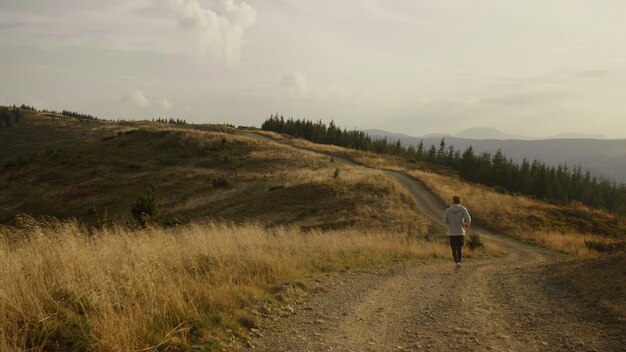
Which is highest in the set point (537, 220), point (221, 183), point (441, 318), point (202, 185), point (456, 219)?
point (456, 219)

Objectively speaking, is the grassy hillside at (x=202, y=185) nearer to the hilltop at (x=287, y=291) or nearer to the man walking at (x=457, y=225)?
the hilltop at (x=287, y=291)

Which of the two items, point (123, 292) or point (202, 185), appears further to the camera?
point (202, 185)

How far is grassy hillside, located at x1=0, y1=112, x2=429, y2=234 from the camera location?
30.4 meters

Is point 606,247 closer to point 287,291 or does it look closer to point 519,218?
point 519,218

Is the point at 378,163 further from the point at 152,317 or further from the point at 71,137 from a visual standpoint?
the point at 71,137

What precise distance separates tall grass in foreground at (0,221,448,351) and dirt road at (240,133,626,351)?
1049 mm

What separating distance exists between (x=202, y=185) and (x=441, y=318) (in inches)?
1541

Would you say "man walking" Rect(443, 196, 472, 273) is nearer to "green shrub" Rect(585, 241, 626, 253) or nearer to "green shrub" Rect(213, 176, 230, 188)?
"green shrub" Rect(585, 241, 626, 253)

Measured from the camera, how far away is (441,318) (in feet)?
25.4

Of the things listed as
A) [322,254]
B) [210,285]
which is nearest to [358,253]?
[322,254]

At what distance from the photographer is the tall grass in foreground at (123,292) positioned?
199 inches

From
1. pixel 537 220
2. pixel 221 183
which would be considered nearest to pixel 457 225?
pixel 537 220

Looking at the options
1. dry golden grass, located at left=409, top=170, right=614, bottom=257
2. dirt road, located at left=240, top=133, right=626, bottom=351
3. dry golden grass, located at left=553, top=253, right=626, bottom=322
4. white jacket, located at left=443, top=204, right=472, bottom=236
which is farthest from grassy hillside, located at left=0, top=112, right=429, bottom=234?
dirt road, located at left=240, top=133, right=626, bottom=351

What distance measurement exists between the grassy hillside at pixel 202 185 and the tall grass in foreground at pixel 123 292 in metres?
13.2
